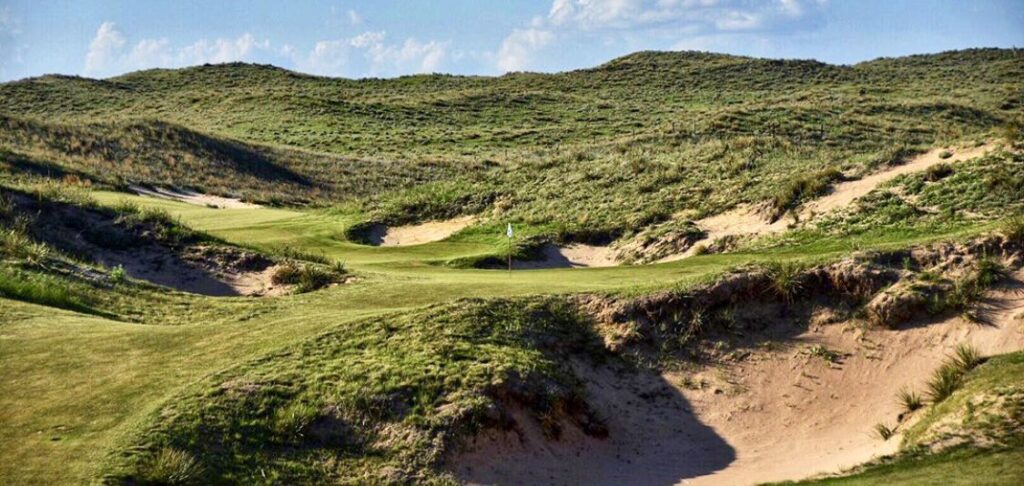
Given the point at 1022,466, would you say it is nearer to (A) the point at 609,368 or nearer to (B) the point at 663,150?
(A) the point at 609,368

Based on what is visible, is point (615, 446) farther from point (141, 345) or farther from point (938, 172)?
point (938, 172)

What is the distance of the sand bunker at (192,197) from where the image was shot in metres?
47.3

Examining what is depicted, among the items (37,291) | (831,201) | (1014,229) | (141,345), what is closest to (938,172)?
(831,201)

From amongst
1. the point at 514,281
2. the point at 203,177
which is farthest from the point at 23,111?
the point at 514,281

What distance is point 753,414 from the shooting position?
49.1ft

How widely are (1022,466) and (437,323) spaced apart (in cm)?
831

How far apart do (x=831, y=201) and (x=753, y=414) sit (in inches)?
560

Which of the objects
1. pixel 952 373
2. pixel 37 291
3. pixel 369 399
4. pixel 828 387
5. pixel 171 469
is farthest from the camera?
pixel 37 291

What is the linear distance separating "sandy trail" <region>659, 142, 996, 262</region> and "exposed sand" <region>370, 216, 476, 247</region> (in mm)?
9918

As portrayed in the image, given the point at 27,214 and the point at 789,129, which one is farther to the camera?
the point at 789,129

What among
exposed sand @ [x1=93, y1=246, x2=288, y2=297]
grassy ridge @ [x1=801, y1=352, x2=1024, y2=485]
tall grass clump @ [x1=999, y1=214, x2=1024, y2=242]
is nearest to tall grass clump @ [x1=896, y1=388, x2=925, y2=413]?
grassy ridge @ [x1=801, y1=352, x2=1024, y2=485]

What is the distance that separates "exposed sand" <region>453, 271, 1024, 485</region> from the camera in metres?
13.1

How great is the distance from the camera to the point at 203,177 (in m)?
57.7

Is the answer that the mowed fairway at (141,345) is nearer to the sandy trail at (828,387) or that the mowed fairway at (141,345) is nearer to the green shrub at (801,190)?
the sandy trail at (828,387)
